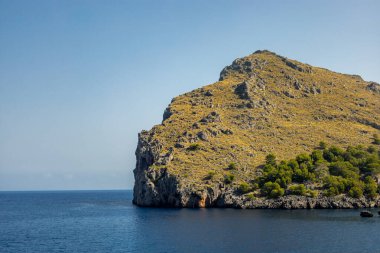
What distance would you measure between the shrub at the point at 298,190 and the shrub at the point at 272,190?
3252mm

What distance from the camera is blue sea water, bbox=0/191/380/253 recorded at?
253 ft

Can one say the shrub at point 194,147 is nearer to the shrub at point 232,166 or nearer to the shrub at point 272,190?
the shrub at point 232,166

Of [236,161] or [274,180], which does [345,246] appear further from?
[236,161]

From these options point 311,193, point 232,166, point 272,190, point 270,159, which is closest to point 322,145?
point 270,159

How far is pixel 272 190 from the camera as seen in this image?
14212 centimetres

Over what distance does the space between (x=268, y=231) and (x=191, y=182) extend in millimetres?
62784

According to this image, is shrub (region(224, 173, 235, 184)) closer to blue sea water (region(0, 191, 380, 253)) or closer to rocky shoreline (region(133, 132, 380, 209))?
rocky shoreline (region(133, 132, 380, 209))

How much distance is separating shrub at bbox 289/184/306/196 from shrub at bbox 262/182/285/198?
3.25 metres

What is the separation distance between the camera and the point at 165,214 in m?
129

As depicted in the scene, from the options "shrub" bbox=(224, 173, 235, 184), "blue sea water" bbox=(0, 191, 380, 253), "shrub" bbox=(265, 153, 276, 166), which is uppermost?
"shrub" bbox=(265, 153, 276, 166)

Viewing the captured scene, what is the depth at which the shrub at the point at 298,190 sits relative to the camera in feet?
465

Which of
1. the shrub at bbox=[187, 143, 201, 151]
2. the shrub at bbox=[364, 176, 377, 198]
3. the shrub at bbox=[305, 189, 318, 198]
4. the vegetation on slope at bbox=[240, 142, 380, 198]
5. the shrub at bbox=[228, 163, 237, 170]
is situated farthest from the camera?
the shrub at bbox=[187, 143, 201, 151]

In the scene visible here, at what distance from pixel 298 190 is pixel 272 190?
9.23 metres

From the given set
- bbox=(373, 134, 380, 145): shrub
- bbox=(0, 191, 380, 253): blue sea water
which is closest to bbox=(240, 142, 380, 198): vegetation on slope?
bbox=(0, 191, 380, 253): blue sea water
